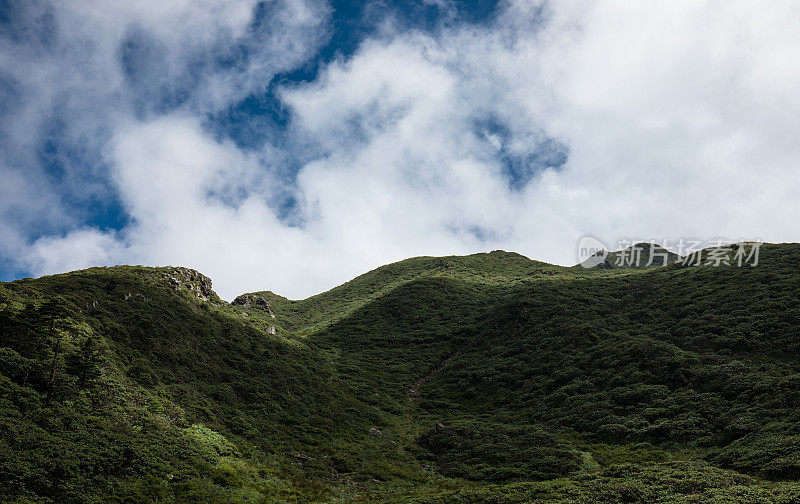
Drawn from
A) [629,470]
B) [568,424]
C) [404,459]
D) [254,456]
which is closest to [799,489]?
[629,470]

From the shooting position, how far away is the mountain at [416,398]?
22.4 metres

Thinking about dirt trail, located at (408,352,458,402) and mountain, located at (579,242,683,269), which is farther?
mountain, located at (579,242,683,269)

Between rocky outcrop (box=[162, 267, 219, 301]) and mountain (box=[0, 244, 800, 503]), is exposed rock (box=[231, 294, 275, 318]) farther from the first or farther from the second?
rocky outcrop (box=[162, 267, 219, 301])

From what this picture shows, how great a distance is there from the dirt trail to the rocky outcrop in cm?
3699

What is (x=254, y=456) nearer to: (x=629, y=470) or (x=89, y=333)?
(x=89, y=333)

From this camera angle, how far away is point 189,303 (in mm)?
54656

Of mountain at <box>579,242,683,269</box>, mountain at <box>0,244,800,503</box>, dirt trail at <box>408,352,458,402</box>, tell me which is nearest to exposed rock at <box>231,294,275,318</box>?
mountain at <box>0,244,800,503</box>

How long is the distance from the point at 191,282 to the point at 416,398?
132ft

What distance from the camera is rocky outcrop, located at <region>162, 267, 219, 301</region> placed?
5750cm

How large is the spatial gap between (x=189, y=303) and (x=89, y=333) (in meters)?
22.2

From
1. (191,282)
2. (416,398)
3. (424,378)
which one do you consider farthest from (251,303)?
(416,398)

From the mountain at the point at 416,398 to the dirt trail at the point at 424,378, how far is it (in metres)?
0.58

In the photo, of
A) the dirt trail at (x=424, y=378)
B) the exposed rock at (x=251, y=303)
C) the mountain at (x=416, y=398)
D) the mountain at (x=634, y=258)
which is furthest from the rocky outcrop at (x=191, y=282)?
the mountain at (x=634, y=258)

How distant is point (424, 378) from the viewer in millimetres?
68250
